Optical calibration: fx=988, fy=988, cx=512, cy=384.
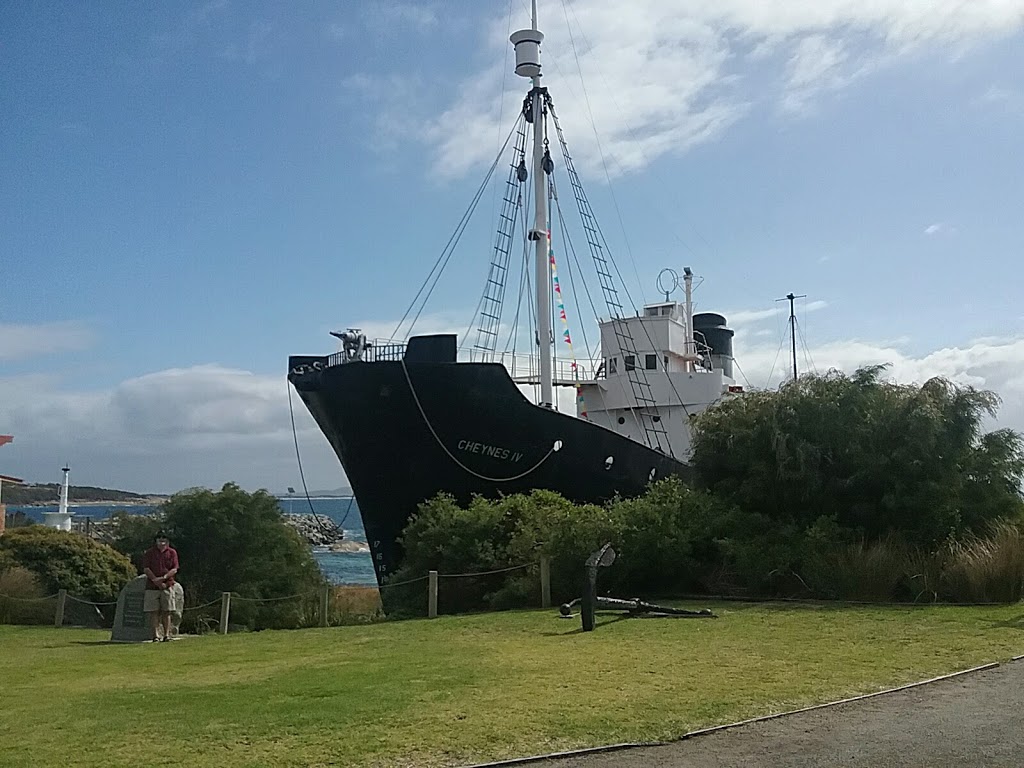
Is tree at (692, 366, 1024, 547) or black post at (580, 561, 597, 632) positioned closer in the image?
black post at (580, 561, 597, 632)

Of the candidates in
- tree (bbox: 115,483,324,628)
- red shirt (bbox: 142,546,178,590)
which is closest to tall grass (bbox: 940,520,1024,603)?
red shirt (bbox: 142,546,178,590)

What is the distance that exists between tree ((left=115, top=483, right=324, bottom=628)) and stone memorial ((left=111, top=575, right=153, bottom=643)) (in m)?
7.43

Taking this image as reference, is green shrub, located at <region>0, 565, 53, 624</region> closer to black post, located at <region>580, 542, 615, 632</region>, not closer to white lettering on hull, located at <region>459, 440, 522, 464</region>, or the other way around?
white lettering on hull, located at <region>459, 440, 522, 464</region>

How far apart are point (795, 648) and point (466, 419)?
41.6 ft

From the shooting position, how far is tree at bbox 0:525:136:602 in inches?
736

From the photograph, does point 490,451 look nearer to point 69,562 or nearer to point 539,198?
point 539,198

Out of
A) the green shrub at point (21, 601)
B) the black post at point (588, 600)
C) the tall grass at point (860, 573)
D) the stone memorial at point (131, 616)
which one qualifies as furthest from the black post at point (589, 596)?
the green shrub at point (21, 601)

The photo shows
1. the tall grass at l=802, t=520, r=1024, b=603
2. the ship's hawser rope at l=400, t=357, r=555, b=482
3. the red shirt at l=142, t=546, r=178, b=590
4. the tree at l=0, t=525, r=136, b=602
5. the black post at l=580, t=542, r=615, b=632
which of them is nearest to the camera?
the black post at l=580, t=542, r=615, b=632

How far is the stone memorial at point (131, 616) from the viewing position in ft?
42.2

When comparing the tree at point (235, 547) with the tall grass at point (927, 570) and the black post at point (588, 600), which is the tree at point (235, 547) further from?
the tall grass at point (927, 570)

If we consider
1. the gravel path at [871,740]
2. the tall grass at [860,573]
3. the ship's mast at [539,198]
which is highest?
the ship's mast at [539,198]

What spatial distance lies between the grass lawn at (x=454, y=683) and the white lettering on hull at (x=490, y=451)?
8.89 metres

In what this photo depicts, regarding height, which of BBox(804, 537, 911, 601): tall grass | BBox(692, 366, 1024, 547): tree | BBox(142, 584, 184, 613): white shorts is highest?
BBox(692, 366, 1024, 547): tree

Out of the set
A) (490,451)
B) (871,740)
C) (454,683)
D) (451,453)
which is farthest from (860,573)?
(451,453)
